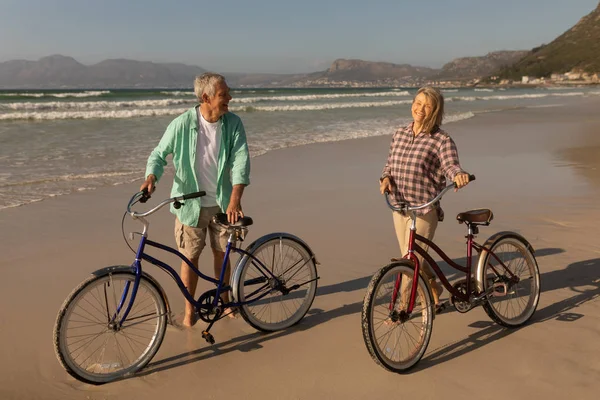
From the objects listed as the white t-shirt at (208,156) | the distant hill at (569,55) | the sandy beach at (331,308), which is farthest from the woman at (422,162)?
the distant hill at (569,55)

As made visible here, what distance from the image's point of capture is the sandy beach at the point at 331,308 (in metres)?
3.22

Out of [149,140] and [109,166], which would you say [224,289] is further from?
[149,140]

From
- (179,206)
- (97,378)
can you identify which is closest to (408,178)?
(179,206)

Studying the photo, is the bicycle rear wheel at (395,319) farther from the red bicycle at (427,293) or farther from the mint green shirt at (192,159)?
the mint green shirt at (192,159)

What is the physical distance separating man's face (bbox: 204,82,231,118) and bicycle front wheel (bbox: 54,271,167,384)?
123 centimetres

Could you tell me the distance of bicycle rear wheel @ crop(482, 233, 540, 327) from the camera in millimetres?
3885

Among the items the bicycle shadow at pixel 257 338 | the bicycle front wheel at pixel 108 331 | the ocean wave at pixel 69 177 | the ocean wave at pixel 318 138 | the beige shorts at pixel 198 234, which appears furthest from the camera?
the ocean wave at pixel 318 138

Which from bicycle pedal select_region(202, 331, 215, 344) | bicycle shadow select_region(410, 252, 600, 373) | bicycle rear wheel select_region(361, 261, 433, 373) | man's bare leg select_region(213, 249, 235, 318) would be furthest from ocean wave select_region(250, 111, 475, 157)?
bicycle rear wheel select_region(361, 261, 433, 373)

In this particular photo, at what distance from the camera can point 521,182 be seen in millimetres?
9250

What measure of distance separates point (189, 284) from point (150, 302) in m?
0.52

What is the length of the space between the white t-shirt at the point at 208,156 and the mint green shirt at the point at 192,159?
3 centimetres

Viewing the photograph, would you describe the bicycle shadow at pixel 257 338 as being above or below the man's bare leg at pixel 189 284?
below

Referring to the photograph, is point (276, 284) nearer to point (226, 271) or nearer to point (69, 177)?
point (226, 271)

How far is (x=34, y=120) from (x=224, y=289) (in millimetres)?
22782
